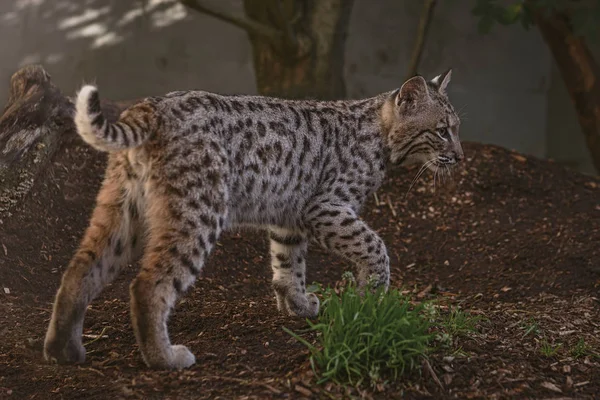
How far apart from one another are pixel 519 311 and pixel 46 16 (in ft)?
20.5

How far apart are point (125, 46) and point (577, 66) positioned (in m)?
4.83

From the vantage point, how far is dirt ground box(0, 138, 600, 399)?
13.9 ft

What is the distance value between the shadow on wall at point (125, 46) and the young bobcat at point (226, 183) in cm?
445

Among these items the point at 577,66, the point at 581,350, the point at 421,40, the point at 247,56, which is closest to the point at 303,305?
the point at 581,350

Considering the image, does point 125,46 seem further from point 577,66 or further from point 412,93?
point 412,93

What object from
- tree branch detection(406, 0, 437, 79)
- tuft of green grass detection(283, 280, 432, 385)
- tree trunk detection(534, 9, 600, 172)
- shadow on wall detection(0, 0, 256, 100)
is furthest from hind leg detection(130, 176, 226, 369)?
shadow on wall detection(0, 0, 256, 100)

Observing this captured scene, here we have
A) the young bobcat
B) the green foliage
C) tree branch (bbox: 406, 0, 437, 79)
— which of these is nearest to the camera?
the young bobcat

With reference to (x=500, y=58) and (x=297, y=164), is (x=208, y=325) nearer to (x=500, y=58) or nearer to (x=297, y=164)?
(x=297, y=164)

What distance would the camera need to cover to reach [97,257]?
14.9ft

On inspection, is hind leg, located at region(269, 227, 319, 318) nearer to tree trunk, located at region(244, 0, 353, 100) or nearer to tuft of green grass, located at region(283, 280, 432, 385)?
tuft of green grass, located at region(283, 280, 432, 385)

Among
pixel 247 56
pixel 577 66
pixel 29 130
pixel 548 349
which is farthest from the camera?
pixel 247 56

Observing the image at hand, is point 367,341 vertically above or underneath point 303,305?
above

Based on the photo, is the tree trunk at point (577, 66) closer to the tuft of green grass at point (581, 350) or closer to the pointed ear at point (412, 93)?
the pointed ear at point (412, 93)

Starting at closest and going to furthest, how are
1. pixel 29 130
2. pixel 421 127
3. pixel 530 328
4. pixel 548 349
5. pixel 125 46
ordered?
pixel 548 349, pixel 530 328, pixel 421 127, pixel 29 130, pixel 125 46
